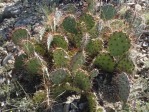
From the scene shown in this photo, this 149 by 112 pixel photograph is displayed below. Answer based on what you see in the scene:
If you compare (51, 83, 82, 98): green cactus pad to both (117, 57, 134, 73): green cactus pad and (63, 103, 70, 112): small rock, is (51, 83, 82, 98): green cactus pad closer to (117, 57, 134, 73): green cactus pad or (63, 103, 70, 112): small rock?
(63, 103, 70, 112): small rock

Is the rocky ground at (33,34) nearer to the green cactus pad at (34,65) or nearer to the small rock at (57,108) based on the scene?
the small rock at (57,108)

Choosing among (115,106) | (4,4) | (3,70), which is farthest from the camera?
(4,4)

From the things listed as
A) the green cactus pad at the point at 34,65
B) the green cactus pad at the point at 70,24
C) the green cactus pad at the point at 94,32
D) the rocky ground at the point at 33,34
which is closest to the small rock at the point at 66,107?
Answer: the rocky ground at the point at 33,34

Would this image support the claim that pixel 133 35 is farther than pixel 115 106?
Yes

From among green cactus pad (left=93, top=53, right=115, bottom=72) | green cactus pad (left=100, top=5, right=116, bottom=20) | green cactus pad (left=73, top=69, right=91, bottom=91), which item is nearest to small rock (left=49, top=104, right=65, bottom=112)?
green cactus pad (left=73, top=69, right=91, bottom=91)

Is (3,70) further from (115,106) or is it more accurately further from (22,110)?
(115,106)

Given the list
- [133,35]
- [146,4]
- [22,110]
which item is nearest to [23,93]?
[22,110]

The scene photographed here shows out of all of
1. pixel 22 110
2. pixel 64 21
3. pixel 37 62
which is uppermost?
pixel 64 21
